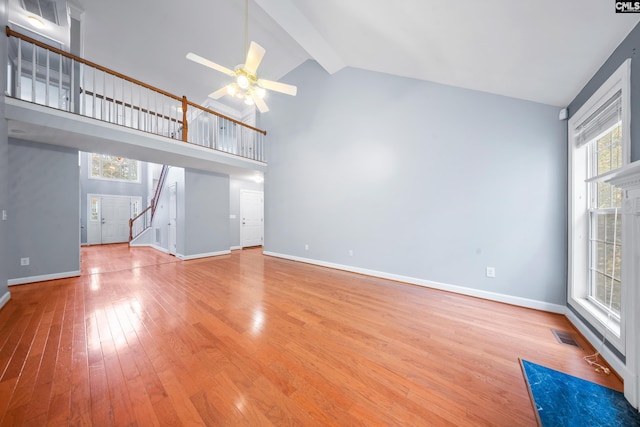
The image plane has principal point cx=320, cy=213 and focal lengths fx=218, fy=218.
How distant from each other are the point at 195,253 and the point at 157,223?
2636 mm

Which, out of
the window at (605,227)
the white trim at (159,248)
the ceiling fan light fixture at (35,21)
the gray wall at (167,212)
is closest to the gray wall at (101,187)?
the white trim at (159,248)

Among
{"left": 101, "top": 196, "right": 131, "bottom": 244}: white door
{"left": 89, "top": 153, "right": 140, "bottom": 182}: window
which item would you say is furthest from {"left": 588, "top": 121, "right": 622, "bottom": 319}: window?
{"left": 101, "top": 196, "right": 131, "bottom": 244}: white door

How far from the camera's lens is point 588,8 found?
1.57 m

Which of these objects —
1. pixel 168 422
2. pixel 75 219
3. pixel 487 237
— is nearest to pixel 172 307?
pixel 168 422

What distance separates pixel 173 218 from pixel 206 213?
38.5 inches

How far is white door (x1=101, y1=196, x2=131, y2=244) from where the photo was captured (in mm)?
8367

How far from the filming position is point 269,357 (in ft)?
5.89

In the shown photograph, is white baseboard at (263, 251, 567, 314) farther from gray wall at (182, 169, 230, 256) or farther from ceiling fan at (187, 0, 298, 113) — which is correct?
gray wall at (182, 169, 230, 256)

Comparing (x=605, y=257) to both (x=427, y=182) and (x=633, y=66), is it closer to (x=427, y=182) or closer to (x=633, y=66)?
(x=633, y=66)

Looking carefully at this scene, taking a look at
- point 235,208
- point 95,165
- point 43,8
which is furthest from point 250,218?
point 95,165

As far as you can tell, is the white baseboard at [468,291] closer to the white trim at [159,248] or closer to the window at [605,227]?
the window at [605,227]

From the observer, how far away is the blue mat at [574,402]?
1295mm

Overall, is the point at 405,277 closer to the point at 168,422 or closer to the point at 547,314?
the point at 547,314

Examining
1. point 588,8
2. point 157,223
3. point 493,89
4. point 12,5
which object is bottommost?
point 157,223
